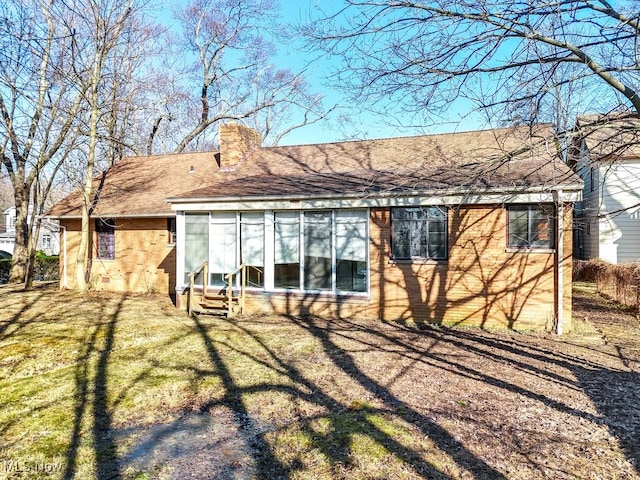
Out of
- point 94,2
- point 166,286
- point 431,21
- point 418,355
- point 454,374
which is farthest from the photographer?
point 166,286

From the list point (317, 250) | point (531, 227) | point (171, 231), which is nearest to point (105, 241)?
point (171, 231)

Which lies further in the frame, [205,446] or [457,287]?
[457,287]

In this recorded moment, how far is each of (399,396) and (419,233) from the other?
18.1 feet

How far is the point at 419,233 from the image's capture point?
11.0 m

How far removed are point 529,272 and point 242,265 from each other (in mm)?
6687

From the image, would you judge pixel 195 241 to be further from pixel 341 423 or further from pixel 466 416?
pixel 466 416

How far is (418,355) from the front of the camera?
8.09 m

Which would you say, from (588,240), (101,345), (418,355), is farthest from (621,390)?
(588,240)

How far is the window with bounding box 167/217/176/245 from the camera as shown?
16359 millimetres

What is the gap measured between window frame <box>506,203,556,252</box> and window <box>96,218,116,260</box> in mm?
13456

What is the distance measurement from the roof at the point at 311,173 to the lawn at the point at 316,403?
120 inches

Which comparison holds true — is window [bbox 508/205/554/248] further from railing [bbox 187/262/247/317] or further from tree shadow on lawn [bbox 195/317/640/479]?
railing [bbox 187/262/247/317]

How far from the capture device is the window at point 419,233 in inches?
426

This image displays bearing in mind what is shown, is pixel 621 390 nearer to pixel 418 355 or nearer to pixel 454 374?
pixel 454 374
